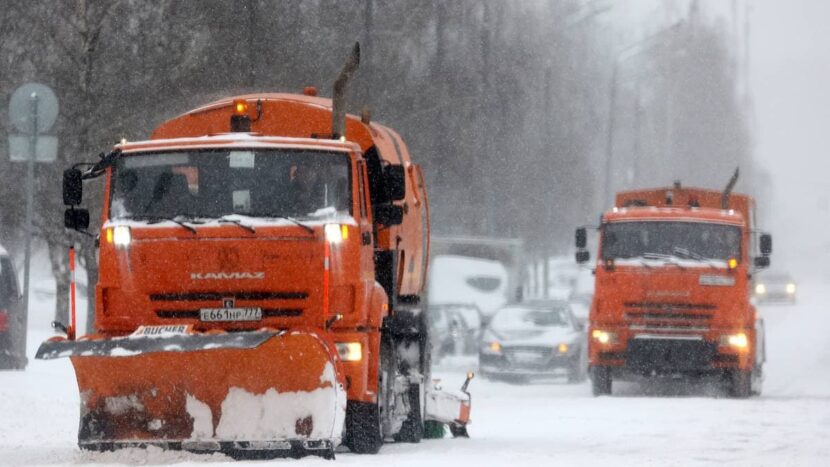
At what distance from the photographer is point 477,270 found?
139 ft

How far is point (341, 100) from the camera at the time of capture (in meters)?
13.5

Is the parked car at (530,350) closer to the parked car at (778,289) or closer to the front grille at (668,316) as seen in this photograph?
the front grille at (668,316)

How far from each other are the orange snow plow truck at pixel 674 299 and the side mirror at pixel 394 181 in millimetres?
10977

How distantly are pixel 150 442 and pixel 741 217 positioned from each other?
1400cm

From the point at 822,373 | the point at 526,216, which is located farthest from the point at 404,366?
the point at 526,216

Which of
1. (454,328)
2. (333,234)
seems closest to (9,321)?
(333,234)

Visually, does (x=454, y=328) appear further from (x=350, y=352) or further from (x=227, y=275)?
(x=227, y=275)

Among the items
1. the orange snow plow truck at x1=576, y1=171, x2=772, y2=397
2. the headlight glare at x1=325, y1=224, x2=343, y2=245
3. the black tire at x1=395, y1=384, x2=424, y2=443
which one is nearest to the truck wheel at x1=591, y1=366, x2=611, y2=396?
the orange snow plow truck at x1=576, y1=171, x2=772, y2=397

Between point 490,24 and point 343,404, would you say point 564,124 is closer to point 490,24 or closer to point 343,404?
point 490,24

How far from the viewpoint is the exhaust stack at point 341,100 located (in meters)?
13.3

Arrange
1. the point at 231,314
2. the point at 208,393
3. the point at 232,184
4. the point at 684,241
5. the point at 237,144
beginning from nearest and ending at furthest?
the point at 208,393 < the point at 231,314 < the point at 232,184 < the point at 237,144 < the point at 684,241

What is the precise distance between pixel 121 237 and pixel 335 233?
1583 millimetres

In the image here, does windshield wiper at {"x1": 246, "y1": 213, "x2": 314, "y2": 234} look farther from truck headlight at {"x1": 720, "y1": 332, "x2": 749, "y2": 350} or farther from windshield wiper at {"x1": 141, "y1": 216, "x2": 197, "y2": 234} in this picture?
truck headlight at {"x1": 720, "y1": 332, "x2": 749, "y2": 350}

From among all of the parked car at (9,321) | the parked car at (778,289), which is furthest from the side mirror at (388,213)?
the parked car at (778,289)
